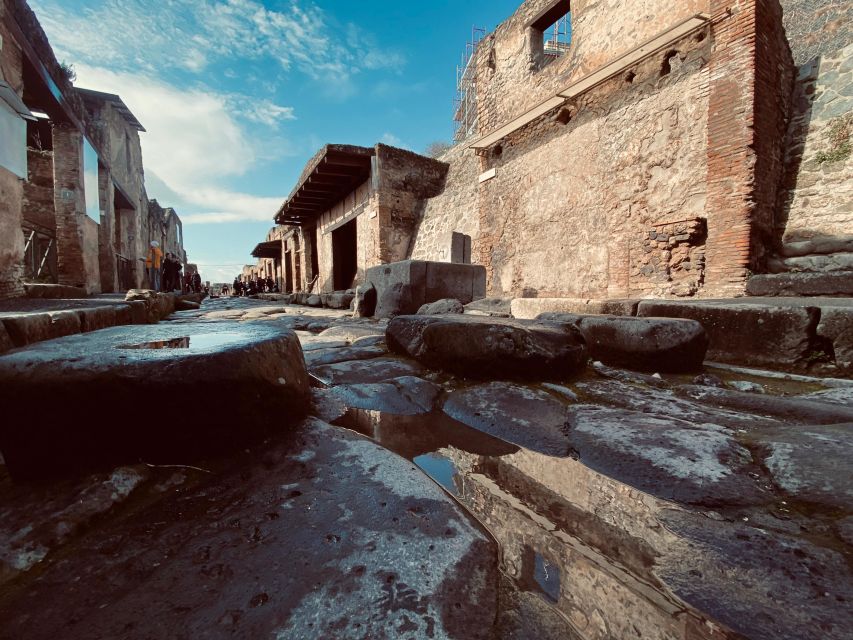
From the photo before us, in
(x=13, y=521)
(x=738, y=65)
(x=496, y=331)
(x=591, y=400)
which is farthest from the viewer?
(x=738, y=65)

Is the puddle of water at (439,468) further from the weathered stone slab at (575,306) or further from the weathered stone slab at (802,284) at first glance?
the weathered stone slab at (802,284)

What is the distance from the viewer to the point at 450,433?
4.79 ft

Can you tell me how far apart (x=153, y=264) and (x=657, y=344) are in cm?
2095

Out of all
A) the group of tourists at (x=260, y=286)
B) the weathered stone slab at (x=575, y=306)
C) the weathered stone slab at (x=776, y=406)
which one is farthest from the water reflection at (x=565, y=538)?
the group of tourists at (x=260, y=286)

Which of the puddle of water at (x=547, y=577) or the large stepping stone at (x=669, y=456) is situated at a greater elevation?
the large stepping stone at (x=669, y=456)

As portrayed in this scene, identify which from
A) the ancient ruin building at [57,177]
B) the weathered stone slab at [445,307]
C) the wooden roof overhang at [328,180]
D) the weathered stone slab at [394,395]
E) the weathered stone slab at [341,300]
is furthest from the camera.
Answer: the wooden roof overhang at [328,180]

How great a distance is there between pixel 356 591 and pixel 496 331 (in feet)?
4.88

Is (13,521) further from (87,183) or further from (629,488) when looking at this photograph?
(87,183)

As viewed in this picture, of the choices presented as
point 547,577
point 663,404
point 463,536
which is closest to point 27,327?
point 463,536

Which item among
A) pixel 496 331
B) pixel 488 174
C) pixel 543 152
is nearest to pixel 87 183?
pixel 488 174

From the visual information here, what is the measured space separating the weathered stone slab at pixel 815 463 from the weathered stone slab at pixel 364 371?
1.54 meters

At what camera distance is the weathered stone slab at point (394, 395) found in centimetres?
172

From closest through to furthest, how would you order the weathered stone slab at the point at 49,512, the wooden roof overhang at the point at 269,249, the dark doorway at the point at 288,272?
1. the weathered stone slab at the point at 49,512
2. the dark doorway at the point at 288,272
3. the wooden roof overhang at the point at 269,249

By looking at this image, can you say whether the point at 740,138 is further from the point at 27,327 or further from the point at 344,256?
the point at 344,256
